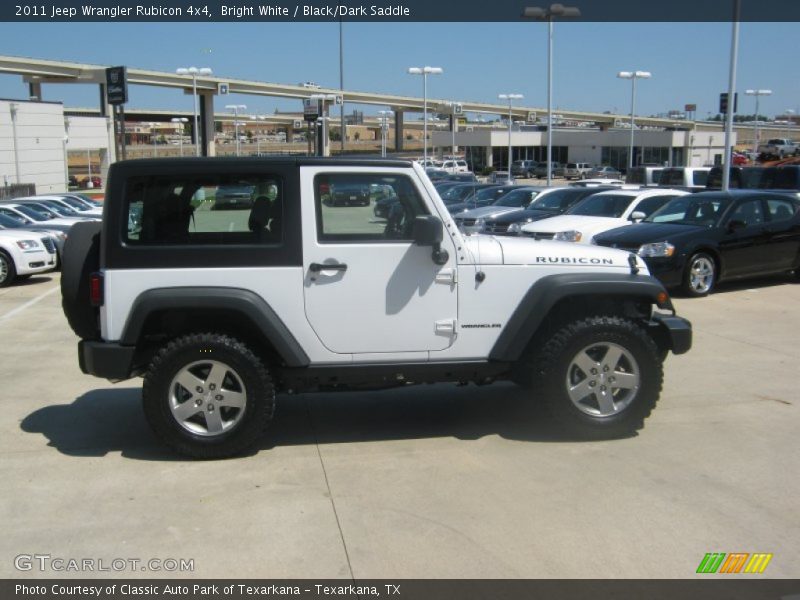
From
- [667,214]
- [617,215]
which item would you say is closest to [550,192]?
[617,215]

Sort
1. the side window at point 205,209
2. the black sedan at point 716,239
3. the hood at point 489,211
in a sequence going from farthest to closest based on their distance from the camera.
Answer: the hood at point 489,211
the black sedan at point 716,239
the side window at point 205,209

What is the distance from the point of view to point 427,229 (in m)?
5.21

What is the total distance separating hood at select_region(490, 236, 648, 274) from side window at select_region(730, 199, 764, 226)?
7391 millimetres

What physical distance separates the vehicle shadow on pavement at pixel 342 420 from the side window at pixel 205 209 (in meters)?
1.50

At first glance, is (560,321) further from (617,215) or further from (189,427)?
(617,215)

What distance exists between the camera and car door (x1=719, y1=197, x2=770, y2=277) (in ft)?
39.3

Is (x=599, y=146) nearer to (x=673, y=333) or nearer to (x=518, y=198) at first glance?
(x=518, y=198)

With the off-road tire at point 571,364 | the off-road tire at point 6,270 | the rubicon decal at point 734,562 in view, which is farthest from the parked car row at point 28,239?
the rubicon decal at point 734,562

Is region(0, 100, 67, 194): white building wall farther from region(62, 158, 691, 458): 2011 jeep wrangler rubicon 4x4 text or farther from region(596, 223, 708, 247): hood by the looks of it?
region(62, 158, 691, 458): 2011 jeep wrangler rubicon 4x4 text

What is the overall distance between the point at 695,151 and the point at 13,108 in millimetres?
63063

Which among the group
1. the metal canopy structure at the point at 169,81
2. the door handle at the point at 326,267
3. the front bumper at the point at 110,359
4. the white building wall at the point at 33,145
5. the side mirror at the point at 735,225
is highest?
the metal canopy structure at the point at 169,81

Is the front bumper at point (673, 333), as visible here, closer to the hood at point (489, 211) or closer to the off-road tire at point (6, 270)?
the hood at point (489, 211)

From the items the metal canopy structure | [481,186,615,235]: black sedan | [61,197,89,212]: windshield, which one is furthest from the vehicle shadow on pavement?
the metal canopy structure

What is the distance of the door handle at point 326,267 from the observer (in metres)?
5.27
